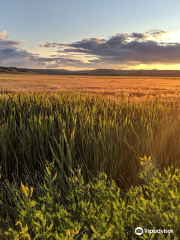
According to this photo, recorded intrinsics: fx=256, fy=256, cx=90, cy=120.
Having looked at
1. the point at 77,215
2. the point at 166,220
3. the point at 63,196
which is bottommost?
the point at 63,196

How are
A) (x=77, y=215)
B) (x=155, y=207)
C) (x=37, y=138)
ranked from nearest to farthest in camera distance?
(x=155, y=207) < (x=77, y=215) < (x=37, y=138)

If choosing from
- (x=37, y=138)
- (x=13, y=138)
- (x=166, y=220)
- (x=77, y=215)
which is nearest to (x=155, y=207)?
(x=166, y=220)

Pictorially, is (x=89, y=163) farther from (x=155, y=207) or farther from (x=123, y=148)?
(x=155, y=207)

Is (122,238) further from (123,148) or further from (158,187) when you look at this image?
(123,148)

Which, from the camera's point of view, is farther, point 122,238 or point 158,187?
point 158,187

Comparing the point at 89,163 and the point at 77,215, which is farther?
the point at 89,163

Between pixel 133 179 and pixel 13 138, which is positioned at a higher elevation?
pixel 13 138

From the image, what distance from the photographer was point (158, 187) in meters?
1.95

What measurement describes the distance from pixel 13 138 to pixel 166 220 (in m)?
2.51

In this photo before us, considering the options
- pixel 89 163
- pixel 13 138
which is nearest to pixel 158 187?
pixel 89 163

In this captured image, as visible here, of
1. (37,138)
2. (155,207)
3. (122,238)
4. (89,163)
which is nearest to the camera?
(122,238)

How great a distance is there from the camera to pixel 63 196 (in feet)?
8.55

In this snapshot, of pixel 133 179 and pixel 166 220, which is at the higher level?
pixel 166 220

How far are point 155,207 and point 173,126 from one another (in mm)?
2161
